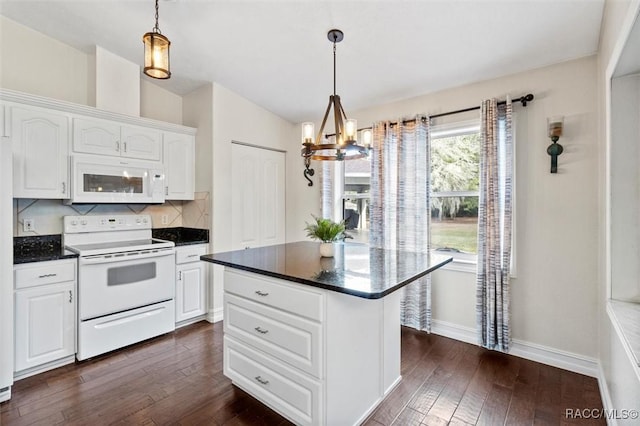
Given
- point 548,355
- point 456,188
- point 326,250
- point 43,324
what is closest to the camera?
point 326,250

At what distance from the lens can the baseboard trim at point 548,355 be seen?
95.8 inches

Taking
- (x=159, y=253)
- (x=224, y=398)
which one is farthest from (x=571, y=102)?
(x=159, y=253)

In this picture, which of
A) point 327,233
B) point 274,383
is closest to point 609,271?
point 327,233

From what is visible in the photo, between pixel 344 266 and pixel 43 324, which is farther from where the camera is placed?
pixel 43 324

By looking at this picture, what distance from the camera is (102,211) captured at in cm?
333

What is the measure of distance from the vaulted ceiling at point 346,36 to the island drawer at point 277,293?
2.05 meters

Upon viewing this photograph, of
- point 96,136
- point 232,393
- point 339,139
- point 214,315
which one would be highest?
point 96,136

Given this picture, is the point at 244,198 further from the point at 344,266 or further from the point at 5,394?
the point at 5,394

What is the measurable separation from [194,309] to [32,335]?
139cm

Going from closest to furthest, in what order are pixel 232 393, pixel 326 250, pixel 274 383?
1. pixel 274 383
2. pixel 232 393
3. pixel 326 250

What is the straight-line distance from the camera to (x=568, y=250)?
2.51 meters

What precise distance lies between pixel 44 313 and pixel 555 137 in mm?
4370

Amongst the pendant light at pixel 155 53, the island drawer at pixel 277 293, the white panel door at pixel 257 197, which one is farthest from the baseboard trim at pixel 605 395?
the white panel door at pixel 257 197

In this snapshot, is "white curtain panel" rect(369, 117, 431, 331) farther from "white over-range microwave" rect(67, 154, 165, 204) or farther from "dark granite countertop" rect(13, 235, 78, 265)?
"dark granite countertop" rect(13, 235, 78, 265)
